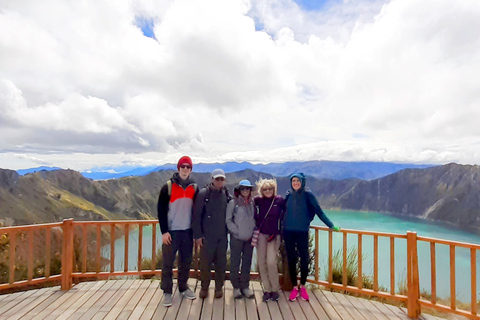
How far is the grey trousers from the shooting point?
10.7ft

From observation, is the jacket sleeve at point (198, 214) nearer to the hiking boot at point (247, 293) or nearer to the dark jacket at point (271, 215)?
the dark jacket at point (271, 215)

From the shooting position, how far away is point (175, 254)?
129 inches

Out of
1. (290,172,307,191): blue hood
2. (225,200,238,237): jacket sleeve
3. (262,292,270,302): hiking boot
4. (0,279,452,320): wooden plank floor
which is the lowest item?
(0,279,452,320): wooden plank floor

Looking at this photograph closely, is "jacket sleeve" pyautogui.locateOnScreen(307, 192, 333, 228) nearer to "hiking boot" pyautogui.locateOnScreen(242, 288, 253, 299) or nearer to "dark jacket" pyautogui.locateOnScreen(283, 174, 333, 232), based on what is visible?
"dark jacket" pyautogui.locateOnScreen(283, 174, 333, 232)

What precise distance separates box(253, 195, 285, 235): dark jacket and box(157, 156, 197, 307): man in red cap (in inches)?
33.2

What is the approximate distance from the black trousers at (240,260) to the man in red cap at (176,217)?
54 centimetres

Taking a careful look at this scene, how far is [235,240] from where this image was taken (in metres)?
3.29

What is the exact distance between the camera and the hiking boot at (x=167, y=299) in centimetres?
316

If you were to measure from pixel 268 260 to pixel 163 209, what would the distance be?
1.40 m

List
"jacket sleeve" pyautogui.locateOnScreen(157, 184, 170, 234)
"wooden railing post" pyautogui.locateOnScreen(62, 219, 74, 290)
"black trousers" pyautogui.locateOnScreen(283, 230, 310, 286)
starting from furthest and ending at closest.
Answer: "wooden railing post" pyautogui.locateOnScreen(62, 219, 74, 290) → "black trousers" pyautogui.locateOnScreen(283, 230, 310, 286) → "jacket sleeve" pyautogui.locateOnScreen(157, 184, 170, 234)

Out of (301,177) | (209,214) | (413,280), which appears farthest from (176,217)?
(413,280)

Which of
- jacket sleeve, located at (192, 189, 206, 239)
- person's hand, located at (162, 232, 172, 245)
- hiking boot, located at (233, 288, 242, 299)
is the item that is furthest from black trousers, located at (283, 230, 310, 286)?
person's hand, located at (162, 232, 172, 245)

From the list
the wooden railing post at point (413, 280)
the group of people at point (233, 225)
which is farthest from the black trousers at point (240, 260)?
the wooden railing post at point (413, 280)

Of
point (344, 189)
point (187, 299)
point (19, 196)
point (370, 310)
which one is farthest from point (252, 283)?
point (344, 189)
